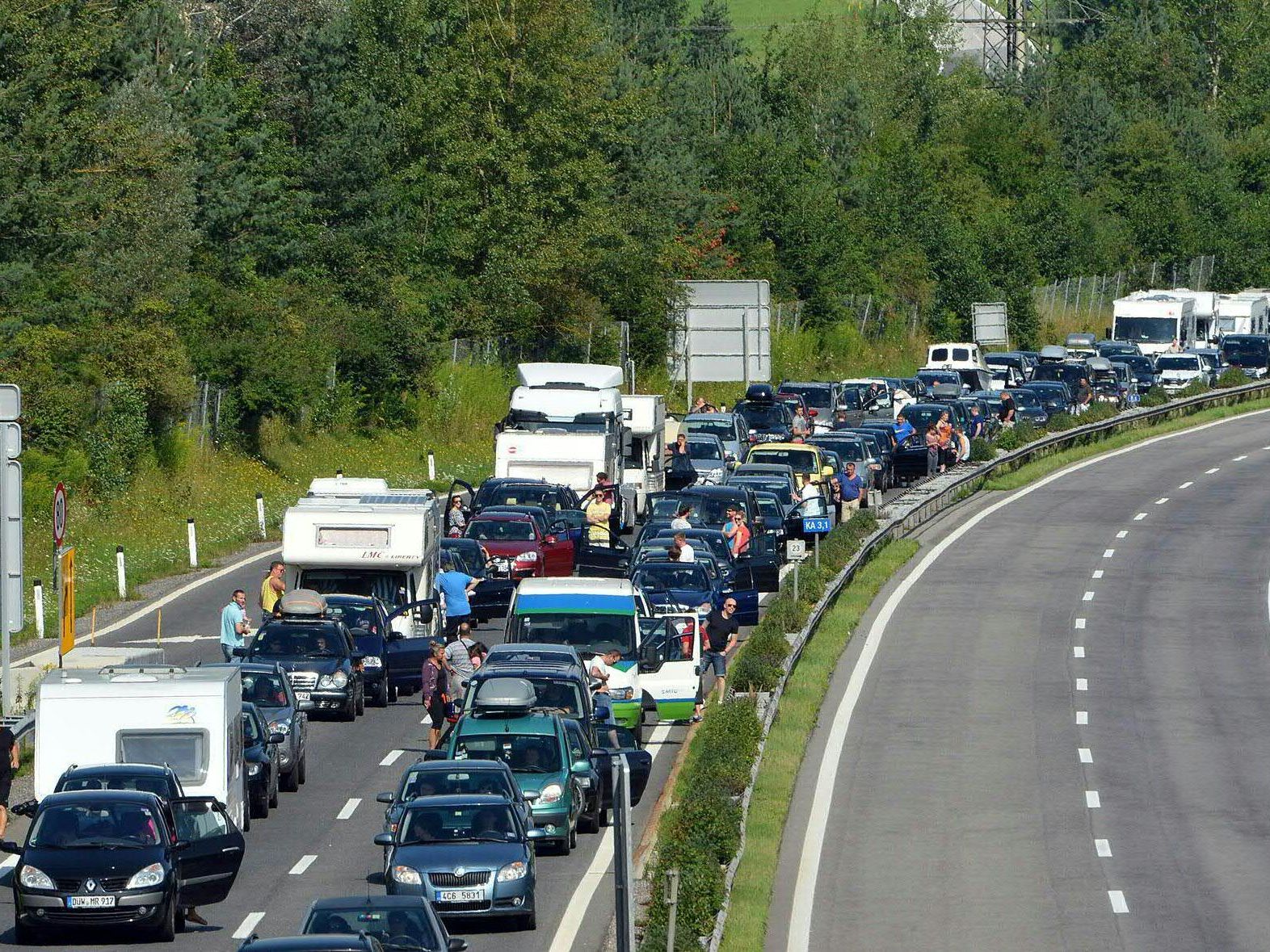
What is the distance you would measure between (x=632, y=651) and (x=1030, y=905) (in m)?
8.35

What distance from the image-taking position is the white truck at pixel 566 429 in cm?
4672

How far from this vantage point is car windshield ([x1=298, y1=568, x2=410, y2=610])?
35.3 meters

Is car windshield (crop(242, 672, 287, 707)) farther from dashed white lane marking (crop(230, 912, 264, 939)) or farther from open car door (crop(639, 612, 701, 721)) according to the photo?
dashed white lane marking (crop(230, 912, 264, 939))

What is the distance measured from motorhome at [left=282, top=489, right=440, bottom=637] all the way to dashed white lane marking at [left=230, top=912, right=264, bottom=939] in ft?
41.9

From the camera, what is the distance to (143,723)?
931 inches

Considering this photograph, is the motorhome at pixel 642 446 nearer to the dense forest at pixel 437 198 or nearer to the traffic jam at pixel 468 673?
the traffic jam at pixel 468 673

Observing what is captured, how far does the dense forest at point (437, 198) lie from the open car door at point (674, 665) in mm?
23609

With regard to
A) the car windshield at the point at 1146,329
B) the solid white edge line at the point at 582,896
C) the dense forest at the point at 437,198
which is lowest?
the solid white edge line at the point at 582,896

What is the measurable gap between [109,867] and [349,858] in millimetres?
4082

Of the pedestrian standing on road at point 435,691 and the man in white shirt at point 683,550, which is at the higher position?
the man in white shirt at point 683,550

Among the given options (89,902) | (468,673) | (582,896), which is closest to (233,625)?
(468,673)

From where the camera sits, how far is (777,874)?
80.1 feet

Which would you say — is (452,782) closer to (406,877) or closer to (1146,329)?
(406,877)

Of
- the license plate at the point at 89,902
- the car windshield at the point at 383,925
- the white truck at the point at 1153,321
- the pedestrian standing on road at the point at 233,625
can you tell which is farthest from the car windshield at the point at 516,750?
the white truck at the point at 1153,321
